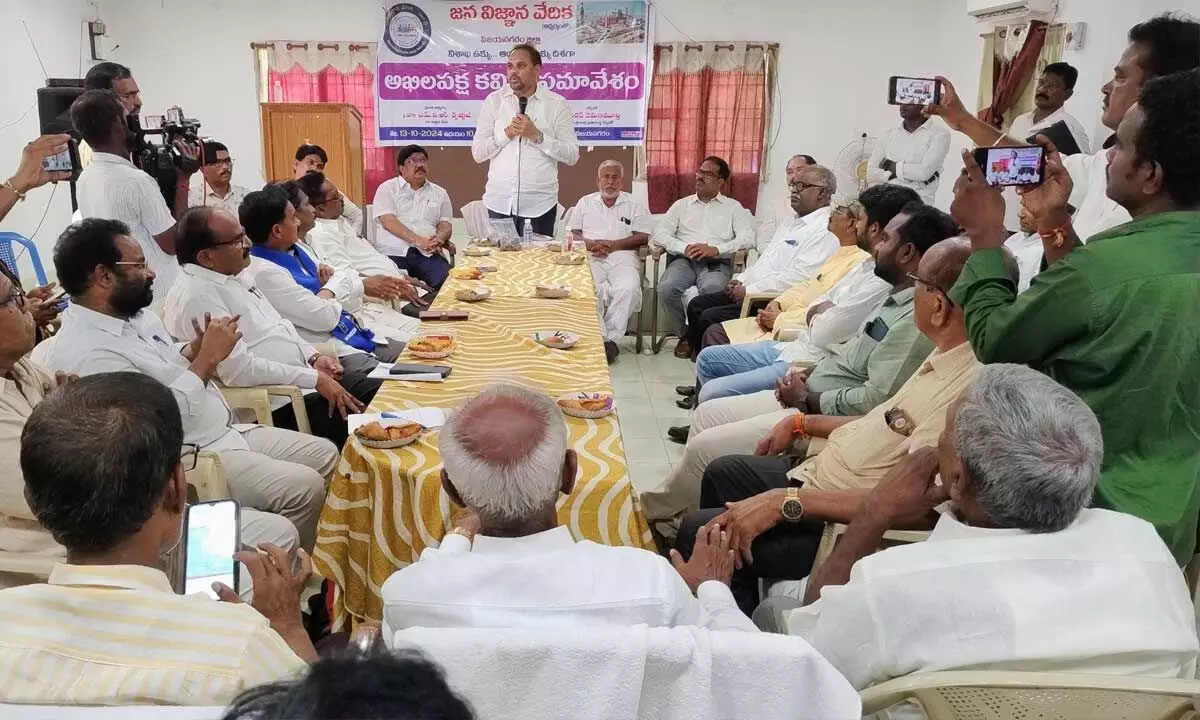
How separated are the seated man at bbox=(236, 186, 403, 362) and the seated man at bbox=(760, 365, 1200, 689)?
2.46 metres

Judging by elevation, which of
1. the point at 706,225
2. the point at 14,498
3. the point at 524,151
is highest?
the point at 524,151

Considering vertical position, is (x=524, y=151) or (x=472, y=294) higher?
(x=524, y=151)

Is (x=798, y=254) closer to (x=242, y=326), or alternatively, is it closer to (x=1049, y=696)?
(x=242, y=326)

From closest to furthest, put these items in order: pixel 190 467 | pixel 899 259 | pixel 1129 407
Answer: pixel 1129 407 < pixel 190 467 < pixel 899 259

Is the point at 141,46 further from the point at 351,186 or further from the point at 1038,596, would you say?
the point at 1038,596

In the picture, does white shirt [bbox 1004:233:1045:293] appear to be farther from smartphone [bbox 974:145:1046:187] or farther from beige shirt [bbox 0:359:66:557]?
beige shirt [bbox 0:359:66:557]

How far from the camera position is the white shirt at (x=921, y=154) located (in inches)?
225

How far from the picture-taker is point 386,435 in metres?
1.92

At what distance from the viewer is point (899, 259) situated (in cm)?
249

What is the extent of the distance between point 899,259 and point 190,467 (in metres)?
1.98

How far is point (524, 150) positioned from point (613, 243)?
33.0 inches

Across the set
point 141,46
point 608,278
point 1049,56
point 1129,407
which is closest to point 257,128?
→ point 141,46

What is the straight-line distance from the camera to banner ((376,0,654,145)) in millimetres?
7090

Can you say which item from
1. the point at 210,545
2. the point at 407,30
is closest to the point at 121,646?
the point at 210,545
